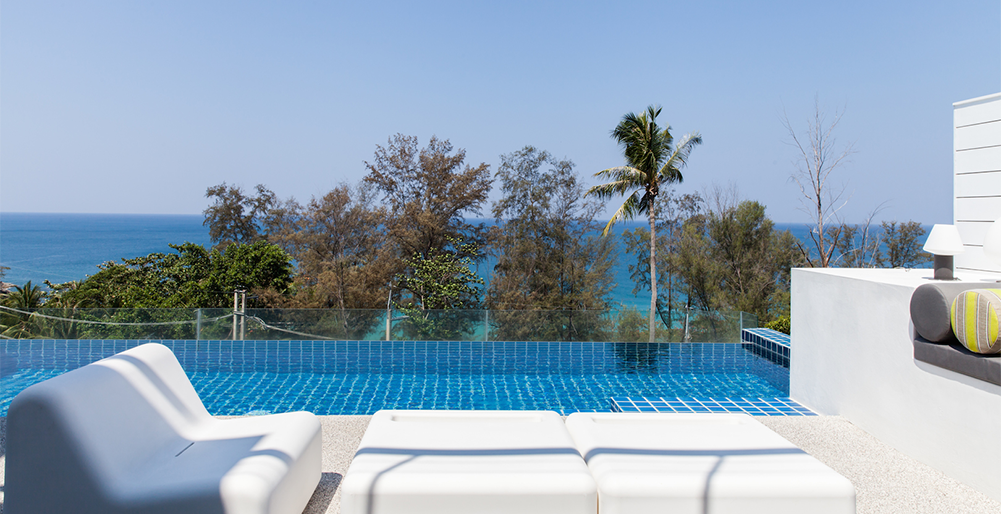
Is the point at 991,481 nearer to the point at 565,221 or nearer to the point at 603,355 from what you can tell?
the point at 603,355

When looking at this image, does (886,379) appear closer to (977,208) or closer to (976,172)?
(977,208)

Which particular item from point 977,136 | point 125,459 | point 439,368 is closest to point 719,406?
point 977,136

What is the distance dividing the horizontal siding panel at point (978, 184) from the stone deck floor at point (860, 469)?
226 cm

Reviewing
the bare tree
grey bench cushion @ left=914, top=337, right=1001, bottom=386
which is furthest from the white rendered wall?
the bare tree

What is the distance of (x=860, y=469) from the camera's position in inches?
111

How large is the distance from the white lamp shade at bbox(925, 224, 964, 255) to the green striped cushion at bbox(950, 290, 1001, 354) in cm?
103

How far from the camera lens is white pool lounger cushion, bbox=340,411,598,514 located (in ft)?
5.38

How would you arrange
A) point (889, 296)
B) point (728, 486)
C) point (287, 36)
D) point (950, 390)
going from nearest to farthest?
point (728, 486)
point (950, 390)
point (889, 296)
point (287, 36)

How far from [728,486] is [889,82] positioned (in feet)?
76.8

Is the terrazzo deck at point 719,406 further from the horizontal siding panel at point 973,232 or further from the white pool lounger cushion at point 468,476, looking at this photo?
the white pool lounger cushion at point 468,476

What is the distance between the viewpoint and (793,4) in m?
19.1

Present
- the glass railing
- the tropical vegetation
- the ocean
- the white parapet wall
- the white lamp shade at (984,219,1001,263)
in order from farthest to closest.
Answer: the ocean, the tropical vegetation, the glass railing, the white lamp shade at (984,219,1001,263), the white parapet wall

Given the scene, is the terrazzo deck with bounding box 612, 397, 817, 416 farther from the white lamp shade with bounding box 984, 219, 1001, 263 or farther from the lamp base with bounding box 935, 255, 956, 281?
the white lamp shade with bounding box 984, 219, 1001, 263

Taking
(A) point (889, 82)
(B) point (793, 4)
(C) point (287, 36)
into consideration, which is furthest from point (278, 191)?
(A) point (889, 82)
